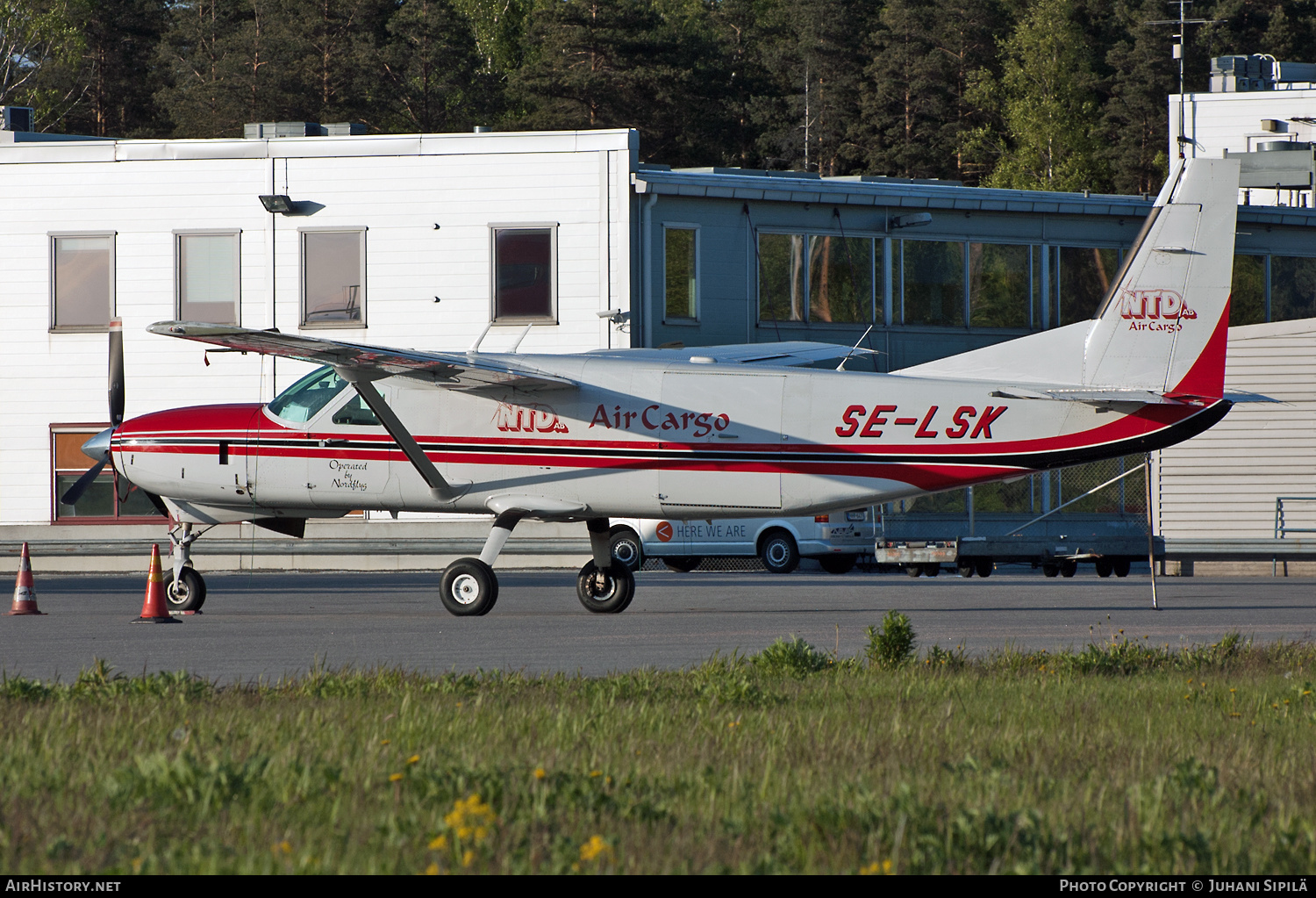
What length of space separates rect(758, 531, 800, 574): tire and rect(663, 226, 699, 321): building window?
536cm

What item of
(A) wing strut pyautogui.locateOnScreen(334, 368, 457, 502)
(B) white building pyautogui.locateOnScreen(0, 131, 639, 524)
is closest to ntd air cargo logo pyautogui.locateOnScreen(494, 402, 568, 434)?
(A) wing strut pyautogui.locateOnScreen(334, 368, 457, 502)

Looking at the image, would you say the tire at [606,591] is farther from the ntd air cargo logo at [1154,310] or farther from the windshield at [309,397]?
the ntd air cargo logo at [1154,310]

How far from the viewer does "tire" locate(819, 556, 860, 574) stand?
28.6 m

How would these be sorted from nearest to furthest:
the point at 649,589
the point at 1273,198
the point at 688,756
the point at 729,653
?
the point at 688,756 → the point at 729,653 → the point at 649,589 → the point at 1273,198

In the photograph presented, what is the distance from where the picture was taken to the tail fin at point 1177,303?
13.8 metres

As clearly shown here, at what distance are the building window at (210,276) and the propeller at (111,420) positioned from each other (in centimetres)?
1321

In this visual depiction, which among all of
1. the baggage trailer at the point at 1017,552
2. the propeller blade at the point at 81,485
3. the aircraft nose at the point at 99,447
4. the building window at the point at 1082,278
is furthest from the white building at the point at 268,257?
the aircraft nose at the point at 99,447

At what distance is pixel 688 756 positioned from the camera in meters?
5.92

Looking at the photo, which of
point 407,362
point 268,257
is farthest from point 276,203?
point 407,362

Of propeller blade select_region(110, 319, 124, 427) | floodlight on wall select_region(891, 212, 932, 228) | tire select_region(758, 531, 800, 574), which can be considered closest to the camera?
propeller blade select_region(110, 319, 124, 427)

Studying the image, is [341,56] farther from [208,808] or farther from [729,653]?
[208,808]

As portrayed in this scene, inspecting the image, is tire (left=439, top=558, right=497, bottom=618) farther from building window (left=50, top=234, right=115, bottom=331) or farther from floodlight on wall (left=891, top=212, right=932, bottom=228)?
floodlight on wall (left=891, top=212, right=932, bottom=228)

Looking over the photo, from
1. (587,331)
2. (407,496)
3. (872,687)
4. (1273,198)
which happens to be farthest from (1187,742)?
(1273,198)

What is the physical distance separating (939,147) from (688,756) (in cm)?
6764
